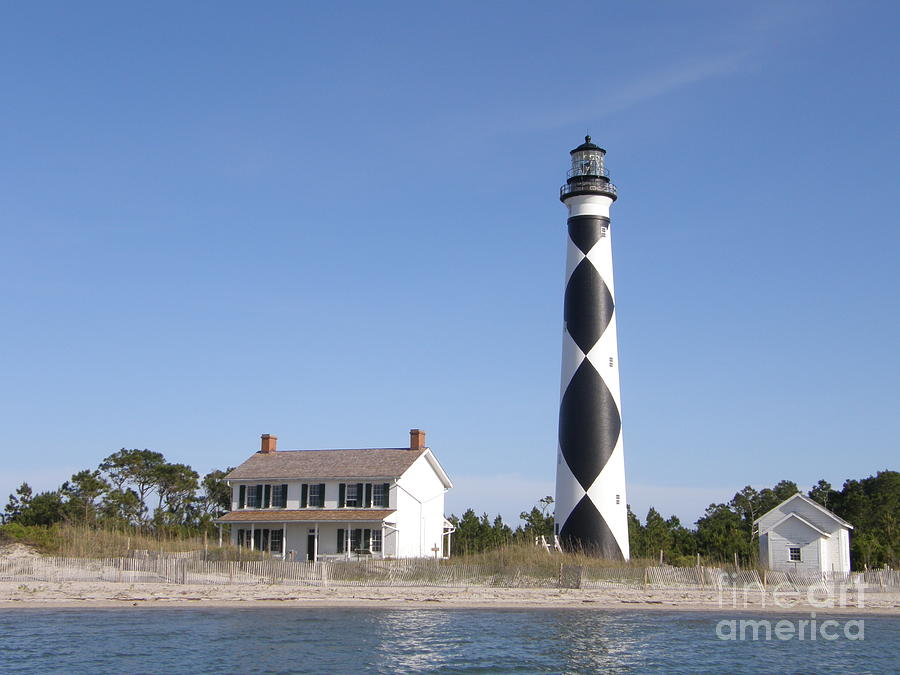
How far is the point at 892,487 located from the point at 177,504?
36719 mm

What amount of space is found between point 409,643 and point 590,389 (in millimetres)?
13197

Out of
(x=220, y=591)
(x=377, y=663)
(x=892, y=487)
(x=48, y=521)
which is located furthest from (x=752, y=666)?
(x=48, y=521)

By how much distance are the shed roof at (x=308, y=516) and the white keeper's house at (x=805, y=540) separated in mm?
14486

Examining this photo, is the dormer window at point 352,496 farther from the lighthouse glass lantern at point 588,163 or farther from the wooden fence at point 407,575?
the lighthouse glass lantern at point 588,163

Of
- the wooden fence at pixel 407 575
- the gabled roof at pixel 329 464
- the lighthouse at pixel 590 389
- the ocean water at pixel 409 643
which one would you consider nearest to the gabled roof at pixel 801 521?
the wooden fence at pixel 407 575

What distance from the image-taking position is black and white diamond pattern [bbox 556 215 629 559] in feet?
103

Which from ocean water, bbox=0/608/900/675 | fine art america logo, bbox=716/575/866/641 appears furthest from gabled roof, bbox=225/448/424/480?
fine art america logo, bbox=716/575/866/641

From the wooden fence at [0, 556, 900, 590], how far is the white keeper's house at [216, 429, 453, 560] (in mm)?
6667

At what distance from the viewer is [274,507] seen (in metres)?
41.0

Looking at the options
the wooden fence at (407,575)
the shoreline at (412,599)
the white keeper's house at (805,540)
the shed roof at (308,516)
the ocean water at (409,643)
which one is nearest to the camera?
the ocean water at (409,643)

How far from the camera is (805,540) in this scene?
33625 millimetres

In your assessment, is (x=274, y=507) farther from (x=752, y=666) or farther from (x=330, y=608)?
(x=752, y=666)

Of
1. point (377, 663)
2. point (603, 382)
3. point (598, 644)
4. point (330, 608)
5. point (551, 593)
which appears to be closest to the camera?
point (377, 663)

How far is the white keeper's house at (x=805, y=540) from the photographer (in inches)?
1316
